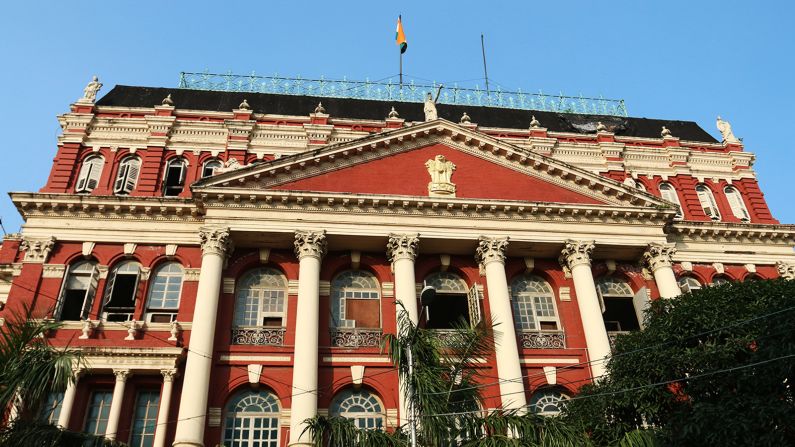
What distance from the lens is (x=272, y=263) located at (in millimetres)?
26000

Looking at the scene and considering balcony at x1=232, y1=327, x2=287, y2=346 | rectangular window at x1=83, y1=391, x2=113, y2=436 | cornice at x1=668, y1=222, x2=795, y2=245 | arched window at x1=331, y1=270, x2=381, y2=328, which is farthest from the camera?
cornice at x1=668, y1=222, x2=795, y2=245

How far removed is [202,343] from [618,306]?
17.0 metres

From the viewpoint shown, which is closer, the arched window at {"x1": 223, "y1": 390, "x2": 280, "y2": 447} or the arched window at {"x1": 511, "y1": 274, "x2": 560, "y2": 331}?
the arched window at {"x1": 223, "y1": 390, "x2": 280, "y2": 447}

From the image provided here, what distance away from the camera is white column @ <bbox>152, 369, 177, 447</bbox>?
68.5ft

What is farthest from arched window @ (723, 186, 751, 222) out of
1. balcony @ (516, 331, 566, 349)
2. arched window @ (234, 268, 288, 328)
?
arched window @ (234, 268, 288, 328)

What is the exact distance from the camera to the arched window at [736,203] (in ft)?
105

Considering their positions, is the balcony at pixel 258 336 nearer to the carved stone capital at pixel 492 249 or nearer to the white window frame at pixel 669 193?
the carved stone capital at pixel 492 249

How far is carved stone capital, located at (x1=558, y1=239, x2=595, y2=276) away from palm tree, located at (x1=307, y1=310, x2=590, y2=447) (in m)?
9.47

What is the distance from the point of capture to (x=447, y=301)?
26.7 metres

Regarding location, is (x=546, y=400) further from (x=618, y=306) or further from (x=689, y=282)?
(x=689, y=282)

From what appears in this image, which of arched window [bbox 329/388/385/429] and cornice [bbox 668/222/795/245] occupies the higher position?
cornice [bbox 668/222/795/245]

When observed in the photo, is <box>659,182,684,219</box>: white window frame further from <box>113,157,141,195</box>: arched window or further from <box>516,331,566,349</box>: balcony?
<box>113,157,141,195</box>: arched window

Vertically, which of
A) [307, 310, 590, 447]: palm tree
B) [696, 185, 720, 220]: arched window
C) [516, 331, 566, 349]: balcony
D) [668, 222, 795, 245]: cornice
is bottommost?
[307, 310, 590, 447]: palm tree

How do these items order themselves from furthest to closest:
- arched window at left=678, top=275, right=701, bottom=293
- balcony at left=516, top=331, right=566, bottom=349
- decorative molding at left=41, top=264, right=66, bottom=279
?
arched window at left=678, top=275, right=701, bottom=293 → balcony at left=516, top=331, right=566, bottom=349 → decorative molding at left=41, top=264, right=66, bottom=279
